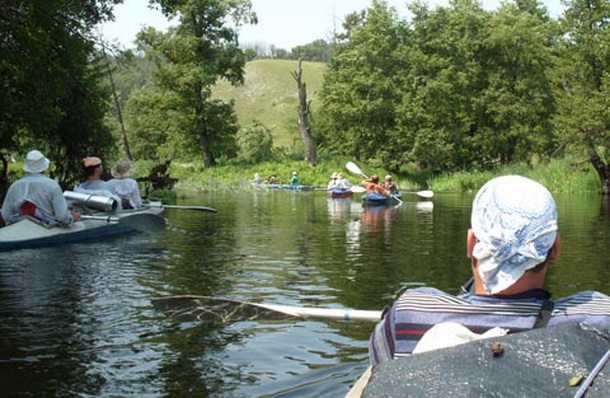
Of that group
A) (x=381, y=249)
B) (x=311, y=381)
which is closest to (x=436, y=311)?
(x=311, y=381)

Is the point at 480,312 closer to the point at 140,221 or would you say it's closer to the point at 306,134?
the point at 140,221

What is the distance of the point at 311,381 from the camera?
5.04 metres

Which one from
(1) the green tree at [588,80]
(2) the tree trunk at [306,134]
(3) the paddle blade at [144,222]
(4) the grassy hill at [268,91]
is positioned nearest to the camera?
(3) the paddle blade at [144,222]

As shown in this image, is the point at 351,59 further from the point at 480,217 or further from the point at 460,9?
the point at 480,217

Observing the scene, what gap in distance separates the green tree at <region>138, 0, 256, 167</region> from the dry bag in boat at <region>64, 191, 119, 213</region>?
35.0 metres

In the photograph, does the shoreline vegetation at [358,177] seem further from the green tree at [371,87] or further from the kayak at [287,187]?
the green tree at [371,87]

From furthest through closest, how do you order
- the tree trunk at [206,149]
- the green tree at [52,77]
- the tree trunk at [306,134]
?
the tree trunk at [206,149], the tree trunk at [306,134], the green tree at [52,77]

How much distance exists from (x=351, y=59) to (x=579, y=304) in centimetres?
4794

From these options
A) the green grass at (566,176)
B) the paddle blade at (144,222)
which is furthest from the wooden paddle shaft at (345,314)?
the green grass at (566,176)

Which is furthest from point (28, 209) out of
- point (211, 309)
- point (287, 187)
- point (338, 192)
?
point (287, 187)

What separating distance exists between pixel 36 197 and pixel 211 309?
7462 mm

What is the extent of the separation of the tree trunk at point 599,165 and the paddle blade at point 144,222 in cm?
2424

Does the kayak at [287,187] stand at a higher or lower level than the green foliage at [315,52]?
lower

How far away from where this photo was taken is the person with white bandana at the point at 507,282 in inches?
91.4
